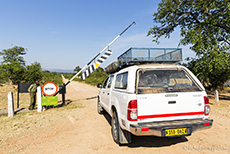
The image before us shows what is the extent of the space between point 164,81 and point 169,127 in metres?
1.18

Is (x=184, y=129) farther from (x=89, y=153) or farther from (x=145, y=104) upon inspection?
(x=89, y=153)

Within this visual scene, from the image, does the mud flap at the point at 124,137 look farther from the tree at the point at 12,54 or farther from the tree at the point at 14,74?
Result: the tree at the point at 12,54

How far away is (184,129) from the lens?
2934mm

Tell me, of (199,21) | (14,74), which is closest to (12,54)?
(14,74)

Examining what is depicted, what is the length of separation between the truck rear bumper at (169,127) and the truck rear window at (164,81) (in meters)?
0.67

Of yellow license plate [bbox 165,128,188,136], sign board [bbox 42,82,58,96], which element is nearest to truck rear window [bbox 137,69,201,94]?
yellow license plate [bbox 165,128,188,136]

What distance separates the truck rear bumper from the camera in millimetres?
2783

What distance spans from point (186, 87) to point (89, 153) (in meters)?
2.67

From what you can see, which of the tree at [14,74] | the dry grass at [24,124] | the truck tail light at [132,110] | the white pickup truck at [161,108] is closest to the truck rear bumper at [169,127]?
the white pickup truck at [161,108]

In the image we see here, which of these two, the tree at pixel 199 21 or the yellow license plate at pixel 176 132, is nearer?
the yellow license plate at pixel 176 132

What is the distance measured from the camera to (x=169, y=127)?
284 cm

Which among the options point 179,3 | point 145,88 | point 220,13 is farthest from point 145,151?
point 179,3

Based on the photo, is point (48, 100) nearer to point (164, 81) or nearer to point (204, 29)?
point (164, 81)

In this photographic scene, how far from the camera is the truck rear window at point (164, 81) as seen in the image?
3.08 m
